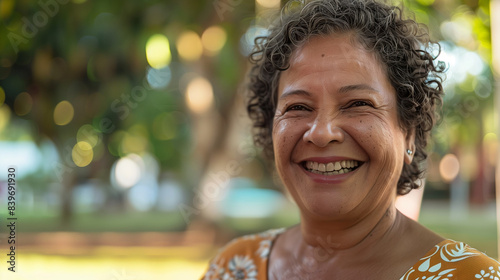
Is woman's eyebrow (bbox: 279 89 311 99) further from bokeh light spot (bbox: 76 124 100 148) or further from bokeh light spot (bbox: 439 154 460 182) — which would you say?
bokeh light spot (bbox: 439 154 460 182)

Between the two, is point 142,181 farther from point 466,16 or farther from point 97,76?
point 466,16

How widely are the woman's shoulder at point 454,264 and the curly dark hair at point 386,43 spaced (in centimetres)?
40

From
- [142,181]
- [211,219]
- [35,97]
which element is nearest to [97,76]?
[35,97]

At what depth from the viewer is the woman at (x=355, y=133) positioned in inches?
65.4

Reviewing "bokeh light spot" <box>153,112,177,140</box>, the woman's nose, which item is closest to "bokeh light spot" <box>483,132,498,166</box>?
the woman's nose

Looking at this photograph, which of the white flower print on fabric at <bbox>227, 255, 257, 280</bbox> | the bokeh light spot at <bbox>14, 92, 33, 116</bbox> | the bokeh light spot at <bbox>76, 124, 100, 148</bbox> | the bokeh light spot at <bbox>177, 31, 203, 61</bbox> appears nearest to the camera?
the white flower print on fabric at <bbox>227, 255, 257, 280</bbox>

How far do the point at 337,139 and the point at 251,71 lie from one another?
2.45 ft

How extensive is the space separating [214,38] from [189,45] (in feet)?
1.26

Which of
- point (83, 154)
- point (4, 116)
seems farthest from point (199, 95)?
point (83, 154)

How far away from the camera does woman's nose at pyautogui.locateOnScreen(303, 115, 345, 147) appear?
1.64 metres

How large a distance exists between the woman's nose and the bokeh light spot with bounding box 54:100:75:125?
26.8 ft

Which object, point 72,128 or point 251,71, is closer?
point 251,71

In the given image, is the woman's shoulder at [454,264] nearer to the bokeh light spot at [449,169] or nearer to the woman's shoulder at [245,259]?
the woman's shoulder at [245,259]

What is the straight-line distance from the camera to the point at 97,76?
8852mm
